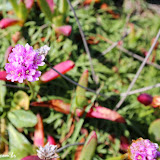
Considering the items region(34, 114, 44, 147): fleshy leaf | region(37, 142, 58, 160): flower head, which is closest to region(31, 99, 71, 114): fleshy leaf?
region(34, 114, 44, 147): fleshy leaf

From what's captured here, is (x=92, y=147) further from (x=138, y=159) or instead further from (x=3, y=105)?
(x=3, y=105)

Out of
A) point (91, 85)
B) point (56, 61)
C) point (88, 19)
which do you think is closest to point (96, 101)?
point (91, 85)

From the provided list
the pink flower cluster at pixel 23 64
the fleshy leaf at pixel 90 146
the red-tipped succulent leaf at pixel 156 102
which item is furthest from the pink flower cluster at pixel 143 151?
the pink flower cluster at pixel 23 64

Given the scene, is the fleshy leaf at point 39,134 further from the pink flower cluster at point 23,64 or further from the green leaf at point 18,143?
the pink flower cluster at point 23,64

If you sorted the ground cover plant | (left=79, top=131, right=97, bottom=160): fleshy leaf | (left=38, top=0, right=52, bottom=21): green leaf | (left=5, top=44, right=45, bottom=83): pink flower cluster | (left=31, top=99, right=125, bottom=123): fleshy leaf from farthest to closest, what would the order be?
(left=38, top=0, right=52, bottom=21): green leaf
(left=31, top=99, right=125, bottom=123): fleshy leaf
the ground cover plant
(left=79, top=131, right=97, bottom=160): fleshy leaf
(left=5, top=44, right=45, bottom=83): pink flower cluster

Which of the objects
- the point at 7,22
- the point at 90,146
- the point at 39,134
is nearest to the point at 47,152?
the point at 90,146

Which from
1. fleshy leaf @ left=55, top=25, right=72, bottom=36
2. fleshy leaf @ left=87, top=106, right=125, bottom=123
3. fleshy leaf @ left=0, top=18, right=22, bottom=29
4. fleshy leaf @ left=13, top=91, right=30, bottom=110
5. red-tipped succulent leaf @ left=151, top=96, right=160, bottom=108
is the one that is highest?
fleshy leaf @ left=0, top=18, right=22, bottom=29

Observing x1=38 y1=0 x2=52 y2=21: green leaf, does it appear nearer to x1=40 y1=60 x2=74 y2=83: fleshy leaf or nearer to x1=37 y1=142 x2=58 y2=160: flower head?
x1=40 y1=60 x2=74 y2=83: fleshy leaf
